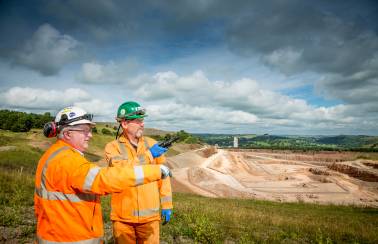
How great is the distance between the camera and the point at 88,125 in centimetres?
291

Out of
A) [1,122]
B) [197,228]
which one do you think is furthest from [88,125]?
[1,122]

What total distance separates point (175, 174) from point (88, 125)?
135ft

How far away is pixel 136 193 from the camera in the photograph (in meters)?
3.56

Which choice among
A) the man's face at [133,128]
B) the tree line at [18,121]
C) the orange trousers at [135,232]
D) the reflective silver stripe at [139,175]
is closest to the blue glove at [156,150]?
the man's face at [133,128]

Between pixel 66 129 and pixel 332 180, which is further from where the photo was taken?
pixel 332 180

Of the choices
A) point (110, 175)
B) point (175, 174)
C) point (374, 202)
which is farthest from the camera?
point (175, 174)

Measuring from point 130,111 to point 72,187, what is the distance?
1.84m

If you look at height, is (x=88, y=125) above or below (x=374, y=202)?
above

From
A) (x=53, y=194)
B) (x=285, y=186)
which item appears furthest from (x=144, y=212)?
(x=285, y=186)

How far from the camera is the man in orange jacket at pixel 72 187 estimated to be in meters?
2.23

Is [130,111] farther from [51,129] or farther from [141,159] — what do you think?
[51,129]

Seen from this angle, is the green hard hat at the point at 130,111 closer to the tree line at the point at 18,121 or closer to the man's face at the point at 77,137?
the man's face at the point at 77,137

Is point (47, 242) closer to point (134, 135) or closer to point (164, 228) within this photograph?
point (134, 135)

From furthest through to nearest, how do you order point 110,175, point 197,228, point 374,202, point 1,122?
1. point 1,122
2. point 374,202
3. point 197,228
4. point 110,175
